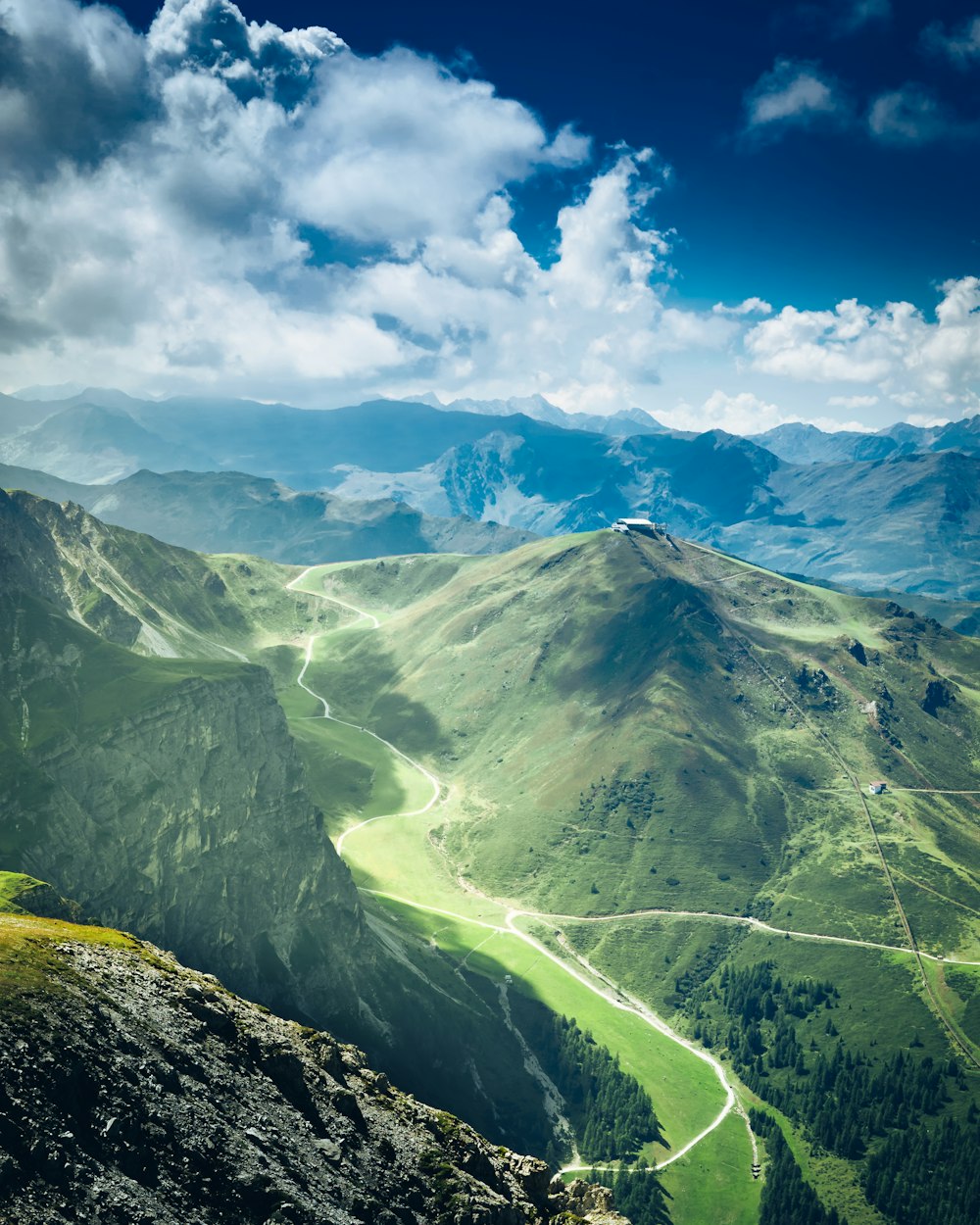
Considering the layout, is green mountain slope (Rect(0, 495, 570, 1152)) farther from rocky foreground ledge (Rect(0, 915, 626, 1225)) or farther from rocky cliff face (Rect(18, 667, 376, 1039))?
rocky foreground ledge (Rect(0, 915, 626, 1225))

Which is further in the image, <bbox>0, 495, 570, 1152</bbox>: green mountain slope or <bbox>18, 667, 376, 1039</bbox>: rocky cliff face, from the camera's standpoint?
<bbox>18, 667, 376, 1039</bbox>: rocky cliff face

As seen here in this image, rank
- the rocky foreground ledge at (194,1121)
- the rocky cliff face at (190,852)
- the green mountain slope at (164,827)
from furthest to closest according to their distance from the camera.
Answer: the rocky cliff face at (190,852) < the green mountain slope at (164,827) < the rocky foreground ledge at (194,1121)

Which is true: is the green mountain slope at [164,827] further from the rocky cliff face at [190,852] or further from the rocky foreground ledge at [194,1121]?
the rocky foreground ledge at [194,1121]

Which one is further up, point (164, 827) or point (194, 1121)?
point (194, 1121)

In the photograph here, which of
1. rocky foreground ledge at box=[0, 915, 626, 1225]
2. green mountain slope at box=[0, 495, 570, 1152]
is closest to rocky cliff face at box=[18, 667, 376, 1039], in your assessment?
green mountain slope at box=[0, 495, 570, 1152]

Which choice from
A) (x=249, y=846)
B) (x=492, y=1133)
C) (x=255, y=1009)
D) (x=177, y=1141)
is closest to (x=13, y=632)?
(x=249, y=846)

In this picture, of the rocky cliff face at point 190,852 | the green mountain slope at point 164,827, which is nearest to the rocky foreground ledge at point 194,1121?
the rocky cliff face at point 190,852

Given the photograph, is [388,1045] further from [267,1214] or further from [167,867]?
[267,1214]

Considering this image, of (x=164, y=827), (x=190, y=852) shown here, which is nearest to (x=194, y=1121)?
(x=164, y=827)

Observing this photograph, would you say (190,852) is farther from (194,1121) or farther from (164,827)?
(194,1121)
